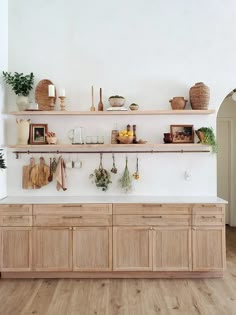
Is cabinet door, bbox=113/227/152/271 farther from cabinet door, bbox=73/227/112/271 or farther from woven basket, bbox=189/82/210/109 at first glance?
woven basket, bbox=189/82/210/109

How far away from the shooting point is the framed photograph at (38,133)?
12.2 ft

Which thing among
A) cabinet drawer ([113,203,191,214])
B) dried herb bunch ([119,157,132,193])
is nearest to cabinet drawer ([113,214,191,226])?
cabinet drawer ([113,203,191,214])

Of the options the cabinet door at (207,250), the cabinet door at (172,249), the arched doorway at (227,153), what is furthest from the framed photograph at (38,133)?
the arched doorway at (227,153)

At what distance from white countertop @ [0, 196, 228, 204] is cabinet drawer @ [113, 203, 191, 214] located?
6 cm

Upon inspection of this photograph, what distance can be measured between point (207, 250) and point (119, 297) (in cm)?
110

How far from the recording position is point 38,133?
3.73 meters

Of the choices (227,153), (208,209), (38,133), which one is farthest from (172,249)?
(227,153)

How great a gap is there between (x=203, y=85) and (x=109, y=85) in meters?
1.16

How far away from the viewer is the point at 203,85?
11.6 feet

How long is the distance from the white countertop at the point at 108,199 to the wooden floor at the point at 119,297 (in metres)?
0.87

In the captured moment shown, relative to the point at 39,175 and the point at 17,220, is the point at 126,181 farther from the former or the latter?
the point at 17,220

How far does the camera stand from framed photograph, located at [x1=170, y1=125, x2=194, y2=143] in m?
3.69

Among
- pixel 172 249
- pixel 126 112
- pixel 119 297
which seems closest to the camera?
pixel 119 297

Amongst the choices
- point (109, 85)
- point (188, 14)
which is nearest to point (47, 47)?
point (109, 85)
